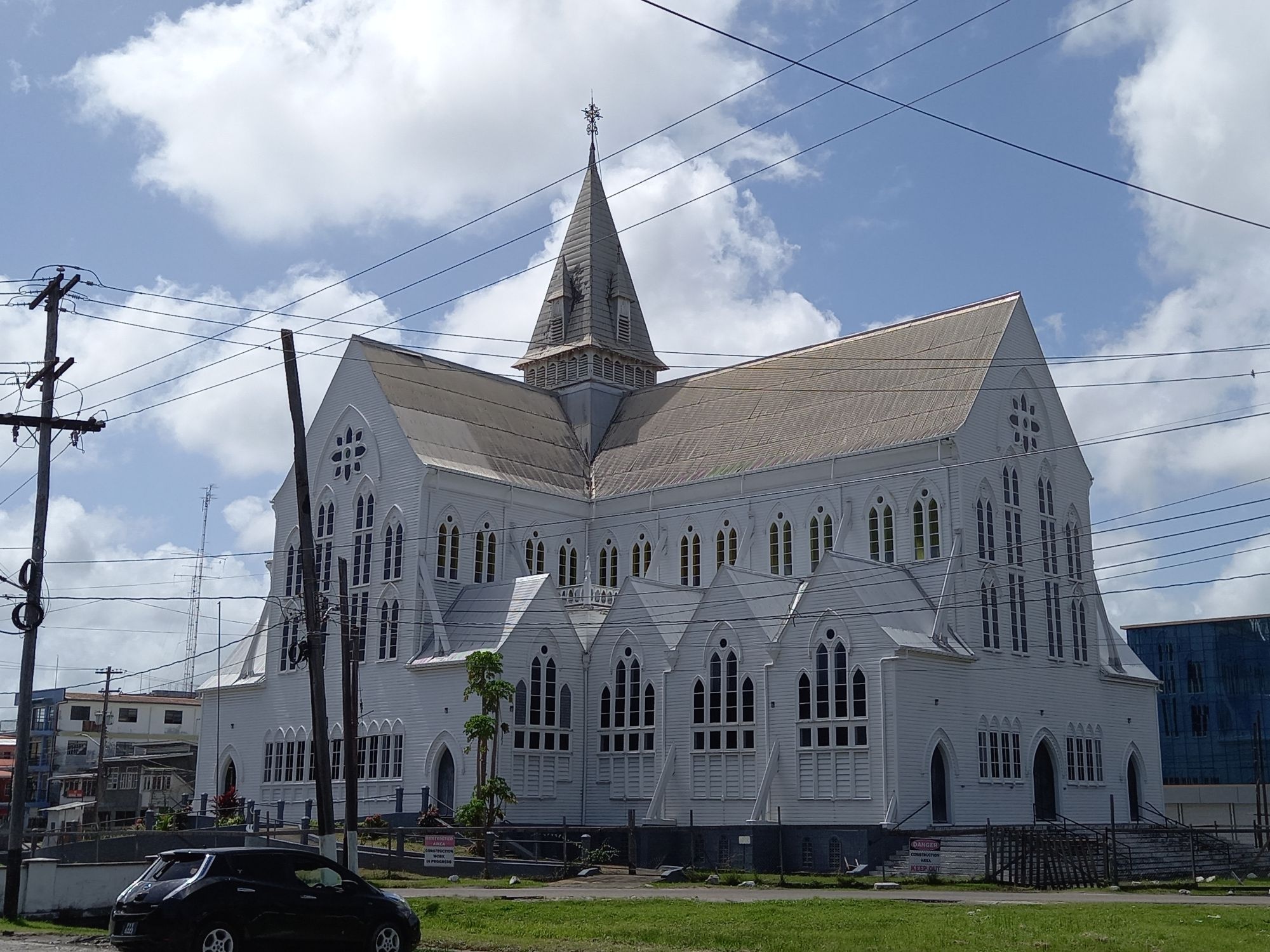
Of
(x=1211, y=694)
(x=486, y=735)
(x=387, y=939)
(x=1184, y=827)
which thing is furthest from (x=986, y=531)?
(x=1211, y=694)

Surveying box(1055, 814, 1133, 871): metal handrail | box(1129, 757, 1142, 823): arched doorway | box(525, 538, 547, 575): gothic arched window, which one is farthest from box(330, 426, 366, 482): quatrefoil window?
box(1129, 757, 1142, 823): arched doorway

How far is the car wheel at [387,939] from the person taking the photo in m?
19.9

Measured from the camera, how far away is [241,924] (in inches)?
749

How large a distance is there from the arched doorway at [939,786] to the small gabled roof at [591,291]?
28.8 meters

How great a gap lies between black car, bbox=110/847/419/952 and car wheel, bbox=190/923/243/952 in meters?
0.01

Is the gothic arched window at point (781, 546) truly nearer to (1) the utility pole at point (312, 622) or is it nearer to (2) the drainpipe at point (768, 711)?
(2) the drainpipe at point (768, 711)

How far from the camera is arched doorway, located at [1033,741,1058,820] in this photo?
4719cm

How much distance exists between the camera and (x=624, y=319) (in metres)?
68.1

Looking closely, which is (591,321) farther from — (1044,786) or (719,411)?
(1044,786)

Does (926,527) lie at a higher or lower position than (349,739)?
higher

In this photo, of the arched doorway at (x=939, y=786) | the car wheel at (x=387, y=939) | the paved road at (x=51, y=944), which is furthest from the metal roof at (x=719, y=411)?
the car wheel at (x=387, y=939)

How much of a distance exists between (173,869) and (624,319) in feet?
167

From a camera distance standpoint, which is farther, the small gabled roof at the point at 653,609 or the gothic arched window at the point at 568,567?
the gothic arched window at the point at 568,567

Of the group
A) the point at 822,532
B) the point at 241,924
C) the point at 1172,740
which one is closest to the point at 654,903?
the point at 241,924
